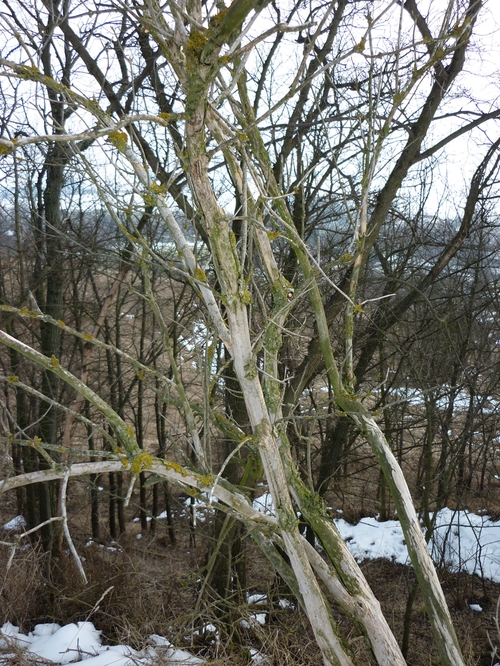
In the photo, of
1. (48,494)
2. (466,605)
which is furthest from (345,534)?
(48,494)

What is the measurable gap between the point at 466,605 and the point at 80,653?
16.8ft

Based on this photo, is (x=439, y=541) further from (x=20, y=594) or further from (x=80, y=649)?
(x=20, y=594)

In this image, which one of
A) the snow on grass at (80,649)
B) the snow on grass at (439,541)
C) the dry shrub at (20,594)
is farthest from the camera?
the snow on grass at (439,541)

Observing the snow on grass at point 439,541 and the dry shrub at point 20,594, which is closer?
the dry shrub at point 20,594

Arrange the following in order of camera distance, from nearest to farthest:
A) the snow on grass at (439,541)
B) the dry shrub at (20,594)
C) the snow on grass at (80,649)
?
the snow on grass at (80,649), the dry shrub at (20,594), the snow on grass at (439,541)

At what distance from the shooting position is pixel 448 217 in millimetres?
8531

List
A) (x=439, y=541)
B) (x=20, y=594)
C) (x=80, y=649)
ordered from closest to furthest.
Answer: (x=80, y=649) < (x=20, y=594) < (x=439, y=541)

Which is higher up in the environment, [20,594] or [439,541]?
[20,594]

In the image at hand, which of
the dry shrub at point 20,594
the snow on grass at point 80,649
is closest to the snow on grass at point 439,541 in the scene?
the dry shrub at point 20,594

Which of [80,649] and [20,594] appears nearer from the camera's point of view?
[80,649]

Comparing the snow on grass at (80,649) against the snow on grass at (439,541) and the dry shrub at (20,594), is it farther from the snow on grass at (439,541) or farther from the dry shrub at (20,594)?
the snow on grass at (439,541)

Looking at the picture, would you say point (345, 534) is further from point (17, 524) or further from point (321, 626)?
point (321, 626)

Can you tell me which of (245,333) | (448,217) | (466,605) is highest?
(448,217)

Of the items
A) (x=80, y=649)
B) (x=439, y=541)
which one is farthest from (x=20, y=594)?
(x=439, y=541)
